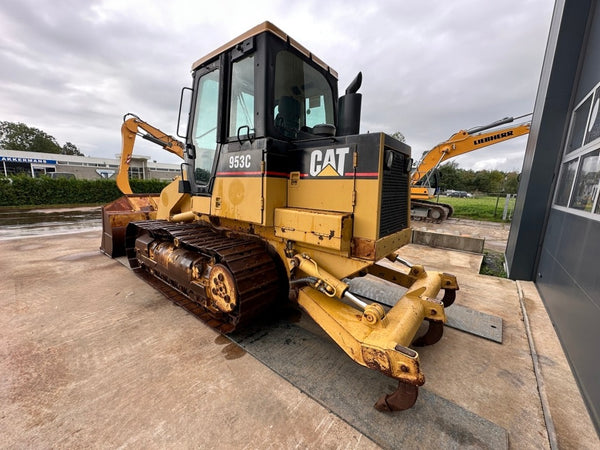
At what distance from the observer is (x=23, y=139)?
1811 inches

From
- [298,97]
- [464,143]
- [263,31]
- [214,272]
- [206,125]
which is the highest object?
[464,143]

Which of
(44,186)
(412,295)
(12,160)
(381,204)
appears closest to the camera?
(381,204)

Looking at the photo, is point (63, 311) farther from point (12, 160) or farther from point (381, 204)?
point (12, 160)

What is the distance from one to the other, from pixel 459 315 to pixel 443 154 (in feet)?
31.3

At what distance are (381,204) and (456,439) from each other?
1.75 m

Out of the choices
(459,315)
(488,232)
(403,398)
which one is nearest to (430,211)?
(488,232)

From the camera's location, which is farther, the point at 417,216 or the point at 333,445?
the point at 417,216

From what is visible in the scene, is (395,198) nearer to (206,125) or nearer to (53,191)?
(206,125)

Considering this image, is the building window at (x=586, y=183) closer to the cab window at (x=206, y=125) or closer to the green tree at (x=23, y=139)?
the cab window at (x=206, y=125)

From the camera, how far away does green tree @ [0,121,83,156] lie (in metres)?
45.0

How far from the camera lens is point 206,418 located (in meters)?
1.87

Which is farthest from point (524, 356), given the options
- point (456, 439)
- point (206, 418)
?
point (206, 418)

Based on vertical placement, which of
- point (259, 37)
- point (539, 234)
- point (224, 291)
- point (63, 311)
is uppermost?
point (259, 37)

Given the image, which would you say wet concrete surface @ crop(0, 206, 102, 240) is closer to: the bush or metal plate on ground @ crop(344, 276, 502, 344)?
the bush
